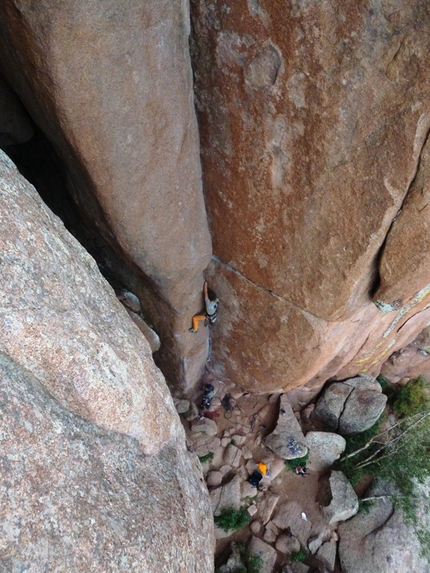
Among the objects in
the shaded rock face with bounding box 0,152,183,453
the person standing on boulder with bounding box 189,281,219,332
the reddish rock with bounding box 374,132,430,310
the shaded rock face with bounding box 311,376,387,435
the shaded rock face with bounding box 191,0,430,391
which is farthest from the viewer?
the shaded rock face with bounding box 311,376,387,435

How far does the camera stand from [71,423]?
2.96 meters

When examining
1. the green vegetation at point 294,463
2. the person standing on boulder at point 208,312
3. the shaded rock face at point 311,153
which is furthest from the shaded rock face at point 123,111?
the green vegetation at point 294,463

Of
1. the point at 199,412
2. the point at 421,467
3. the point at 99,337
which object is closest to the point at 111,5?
the point at 99,337

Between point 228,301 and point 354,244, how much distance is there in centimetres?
214

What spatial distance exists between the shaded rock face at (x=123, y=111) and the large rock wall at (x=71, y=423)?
2.12ft

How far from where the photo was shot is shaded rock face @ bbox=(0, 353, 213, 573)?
2447 mm

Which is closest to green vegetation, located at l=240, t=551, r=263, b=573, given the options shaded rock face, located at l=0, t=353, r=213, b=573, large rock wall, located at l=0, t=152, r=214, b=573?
large rock wall, located at l=0, t=152, r=214, b=573

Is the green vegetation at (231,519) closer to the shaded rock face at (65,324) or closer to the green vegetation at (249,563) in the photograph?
the green vegetation at (249,563)

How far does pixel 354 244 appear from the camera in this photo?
4.26 m

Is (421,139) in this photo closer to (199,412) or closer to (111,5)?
(111,5)

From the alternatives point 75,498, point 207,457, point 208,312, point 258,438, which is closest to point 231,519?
point 207,457

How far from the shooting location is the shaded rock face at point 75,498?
8.03 ft

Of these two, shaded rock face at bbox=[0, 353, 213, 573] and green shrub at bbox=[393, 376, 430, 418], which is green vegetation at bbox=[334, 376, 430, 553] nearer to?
green shrub at bbox=[393, 376, 430, 418]

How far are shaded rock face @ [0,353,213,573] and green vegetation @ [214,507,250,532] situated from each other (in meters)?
3.08
